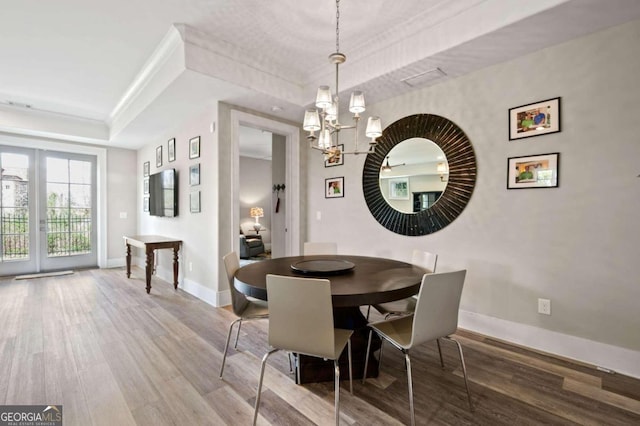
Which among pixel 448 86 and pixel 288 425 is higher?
pixel 448 86

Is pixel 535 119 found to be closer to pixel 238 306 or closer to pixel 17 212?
pixel 238 306

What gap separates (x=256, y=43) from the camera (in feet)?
9.49

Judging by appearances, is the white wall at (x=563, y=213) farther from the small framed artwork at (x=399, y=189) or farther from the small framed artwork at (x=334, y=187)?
the small framed artwork at (x=334, y=187)

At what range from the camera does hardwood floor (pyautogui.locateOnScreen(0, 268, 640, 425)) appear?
163 cm

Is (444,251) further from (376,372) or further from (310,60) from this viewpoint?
(310,60)

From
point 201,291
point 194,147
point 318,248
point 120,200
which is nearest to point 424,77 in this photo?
point 318,248

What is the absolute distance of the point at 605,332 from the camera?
2148 mm

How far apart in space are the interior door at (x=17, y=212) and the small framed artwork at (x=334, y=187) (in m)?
5.36

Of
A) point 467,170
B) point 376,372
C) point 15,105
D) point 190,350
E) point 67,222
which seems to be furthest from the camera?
point 67,222

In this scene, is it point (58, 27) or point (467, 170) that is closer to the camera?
point (58, 27)

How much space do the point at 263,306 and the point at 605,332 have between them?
101 inches

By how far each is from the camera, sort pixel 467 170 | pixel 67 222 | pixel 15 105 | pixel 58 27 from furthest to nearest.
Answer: pixel 67 222, pixel 15 105, pixel 467 170, pixel 58 27

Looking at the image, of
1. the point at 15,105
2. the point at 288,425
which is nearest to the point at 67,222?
the point at 15,105

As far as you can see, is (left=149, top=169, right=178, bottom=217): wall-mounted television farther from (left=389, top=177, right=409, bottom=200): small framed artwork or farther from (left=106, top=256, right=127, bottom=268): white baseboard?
(left=389, top=177, right=409, bottom=200): small framed artwork
